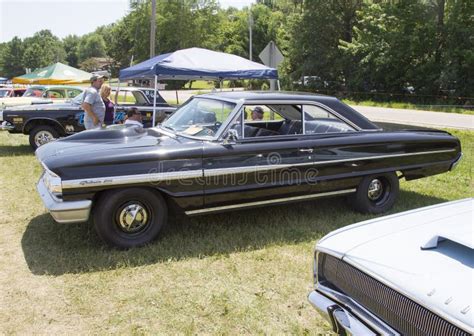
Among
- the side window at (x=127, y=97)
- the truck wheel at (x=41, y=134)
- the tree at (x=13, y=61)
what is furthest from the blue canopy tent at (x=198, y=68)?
the tree at (x=13, y=61)

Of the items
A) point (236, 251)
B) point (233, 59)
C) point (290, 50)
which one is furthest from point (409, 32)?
point (236, 251)

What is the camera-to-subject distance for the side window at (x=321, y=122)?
5129mm

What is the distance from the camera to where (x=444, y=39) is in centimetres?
2670

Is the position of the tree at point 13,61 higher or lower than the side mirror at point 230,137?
higher

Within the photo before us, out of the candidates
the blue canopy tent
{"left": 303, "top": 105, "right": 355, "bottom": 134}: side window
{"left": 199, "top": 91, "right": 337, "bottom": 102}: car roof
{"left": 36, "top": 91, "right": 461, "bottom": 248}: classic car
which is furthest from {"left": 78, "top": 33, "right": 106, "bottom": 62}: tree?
{"left": 303, "top": 105, "right": 355, "bottom": 134}: side window

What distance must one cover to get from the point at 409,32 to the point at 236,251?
90.6 feet

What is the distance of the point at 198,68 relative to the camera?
29.4ft

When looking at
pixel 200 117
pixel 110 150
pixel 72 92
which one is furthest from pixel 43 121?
pixel 110 150

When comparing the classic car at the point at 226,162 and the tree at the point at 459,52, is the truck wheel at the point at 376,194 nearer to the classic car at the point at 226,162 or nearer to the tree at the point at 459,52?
the classic car at the point at 226,162

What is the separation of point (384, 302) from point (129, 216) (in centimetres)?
273

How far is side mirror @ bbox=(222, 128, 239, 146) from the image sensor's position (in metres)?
4.52

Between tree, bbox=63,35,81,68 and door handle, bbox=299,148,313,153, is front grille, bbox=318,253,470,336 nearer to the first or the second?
door handle, bbox=299,148,313,153

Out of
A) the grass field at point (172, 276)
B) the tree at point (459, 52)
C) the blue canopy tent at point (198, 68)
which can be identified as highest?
the tree at point (459, 52)

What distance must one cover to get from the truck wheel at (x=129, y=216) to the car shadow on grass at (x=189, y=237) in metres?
0.13
